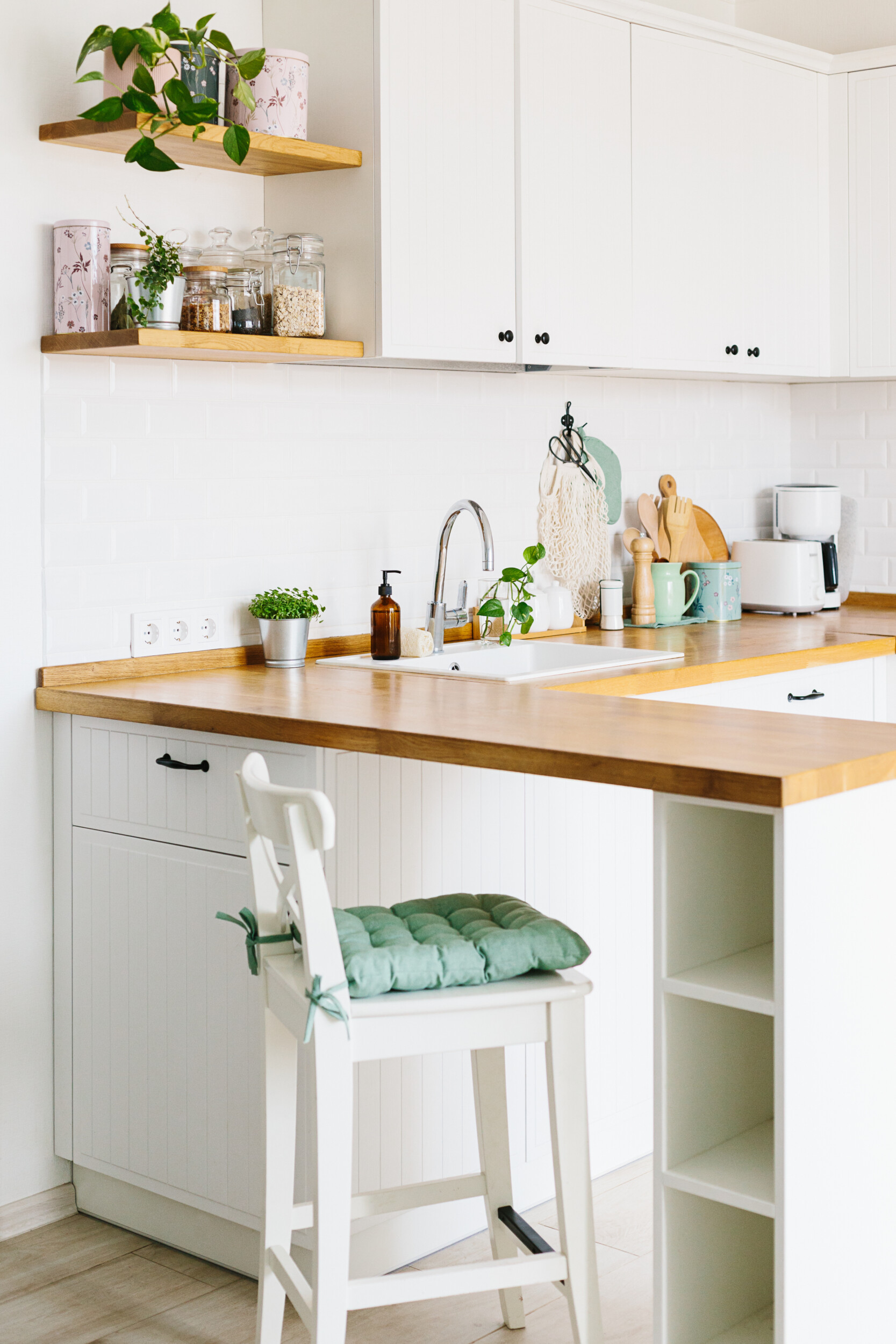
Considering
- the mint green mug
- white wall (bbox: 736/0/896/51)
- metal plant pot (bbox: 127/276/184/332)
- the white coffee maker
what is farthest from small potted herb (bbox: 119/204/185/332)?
white wall (bbox: 736/0/896/51)

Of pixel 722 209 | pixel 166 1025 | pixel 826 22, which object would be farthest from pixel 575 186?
pixel 166 1025

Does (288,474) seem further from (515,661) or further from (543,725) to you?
(543,725)

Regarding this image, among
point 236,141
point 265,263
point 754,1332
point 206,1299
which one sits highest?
point 236,141

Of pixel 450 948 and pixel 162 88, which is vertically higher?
pixel 162 88

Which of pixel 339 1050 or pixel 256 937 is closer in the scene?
pixel 339 1050

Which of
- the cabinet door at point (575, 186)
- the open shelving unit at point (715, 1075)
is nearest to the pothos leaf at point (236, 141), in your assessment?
the cabinet door at point (575, 186)

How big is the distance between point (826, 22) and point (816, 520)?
140 centimetres

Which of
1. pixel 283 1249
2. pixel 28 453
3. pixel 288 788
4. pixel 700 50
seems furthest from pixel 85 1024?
pixel 700 50

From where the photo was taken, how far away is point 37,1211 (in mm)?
2822

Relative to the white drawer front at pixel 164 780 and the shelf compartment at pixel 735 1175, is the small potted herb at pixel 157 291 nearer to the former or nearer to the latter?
the white drawer front at pixel 164 780

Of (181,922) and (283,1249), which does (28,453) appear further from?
(283,1249)

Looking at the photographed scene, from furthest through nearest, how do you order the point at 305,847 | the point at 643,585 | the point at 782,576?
1. the point at 782,576
2. the point at 643,585
3. the point at 305,847

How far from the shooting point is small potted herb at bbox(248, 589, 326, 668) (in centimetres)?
303

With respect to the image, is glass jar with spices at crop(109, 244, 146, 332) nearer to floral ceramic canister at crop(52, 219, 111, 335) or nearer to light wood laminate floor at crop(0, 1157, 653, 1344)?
floral ceramic canister at crop(52, 219, 111, 335)
